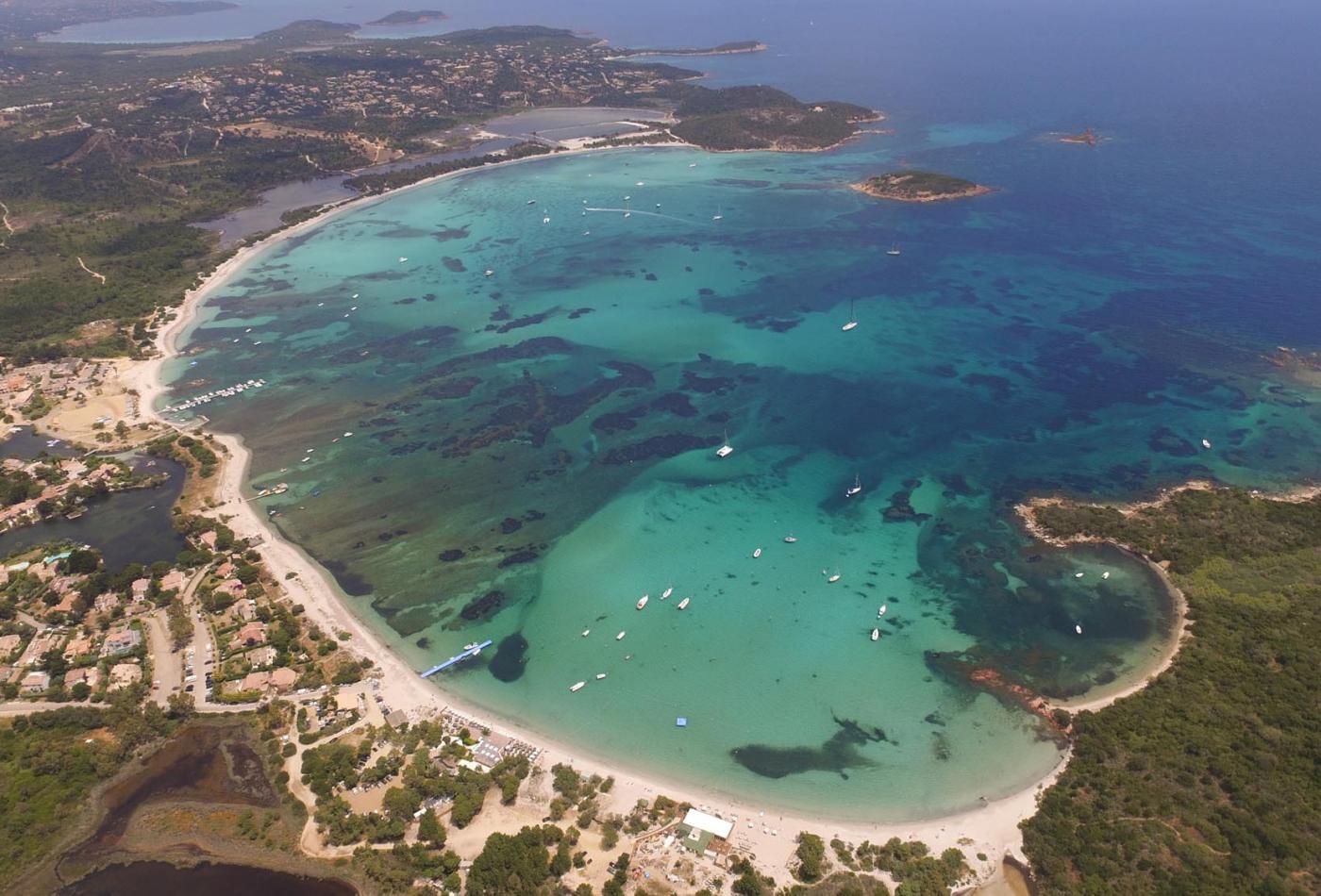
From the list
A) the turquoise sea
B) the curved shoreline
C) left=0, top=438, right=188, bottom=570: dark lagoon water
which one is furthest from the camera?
left=0, top=438, right=188, bottom=570: dark lagoon water

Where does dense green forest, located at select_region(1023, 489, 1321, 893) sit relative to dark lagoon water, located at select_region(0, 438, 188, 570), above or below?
below

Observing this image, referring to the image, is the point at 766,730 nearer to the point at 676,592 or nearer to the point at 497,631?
the point at 676,592

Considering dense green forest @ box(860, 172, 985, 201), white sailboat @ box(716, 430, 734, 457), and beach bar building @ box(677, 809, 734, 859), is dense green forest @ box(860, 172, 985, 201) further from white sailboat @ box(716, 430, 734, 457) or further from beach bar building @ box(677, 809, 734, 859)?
beach bar building @ box(677, 809, 734, 859)

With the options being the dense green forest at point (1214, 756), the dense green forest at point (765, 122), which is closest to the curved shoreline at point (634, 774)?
the dense green forest at point (1214, 756)

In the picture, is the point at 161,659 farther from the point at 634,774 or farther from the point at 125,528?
the point at 634,774

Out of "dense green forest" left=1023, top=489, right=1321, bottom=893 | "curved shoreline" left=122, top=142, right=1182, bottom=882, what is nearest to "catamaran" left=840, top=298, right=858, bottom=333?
"dense green forest" left=1023, top=489, right=1321, bottom=893

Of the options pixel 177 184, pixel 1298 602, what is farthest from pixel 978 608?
pixel 177 184

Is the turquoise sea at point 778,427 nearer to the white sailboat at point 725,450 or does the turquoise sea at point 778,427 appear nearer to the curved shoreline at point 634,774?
the white sailboat at point 725,450
